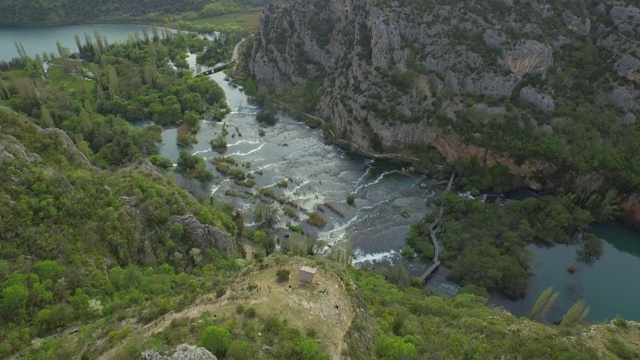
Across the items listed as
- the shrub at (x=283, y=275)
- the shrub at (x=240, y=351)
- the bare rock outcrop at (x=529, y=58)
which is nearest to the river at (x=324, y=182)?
the bare rock outcrop at (x=529, y=58)

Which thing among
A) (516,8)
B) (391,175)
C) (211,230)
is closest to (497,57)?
(516,8)

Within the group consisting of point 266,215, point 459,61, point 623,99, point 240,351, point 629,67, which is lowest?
point 266,215

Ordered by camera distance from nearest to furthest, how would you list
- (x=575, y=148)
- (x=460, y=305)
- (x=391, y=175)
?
(x=460, y=305) → (x=575, y=148) → (x=391, y=175)

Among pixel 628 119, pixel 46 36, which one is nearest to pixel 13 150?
pixel 628 119

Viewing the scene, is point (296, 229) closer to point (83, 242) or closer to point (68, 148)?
point (68, 148)

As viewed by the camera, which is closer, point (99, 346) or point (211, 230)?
point (99, 346)

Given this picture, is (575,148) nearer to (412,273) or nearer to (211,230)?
(412,273)

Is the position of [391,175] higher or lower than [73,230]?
lower
